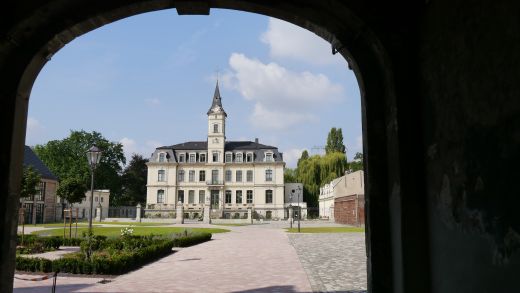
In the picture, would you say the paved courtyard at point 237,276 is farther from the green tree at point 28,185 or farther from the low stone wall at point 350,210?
the low stone wall at point 350,210

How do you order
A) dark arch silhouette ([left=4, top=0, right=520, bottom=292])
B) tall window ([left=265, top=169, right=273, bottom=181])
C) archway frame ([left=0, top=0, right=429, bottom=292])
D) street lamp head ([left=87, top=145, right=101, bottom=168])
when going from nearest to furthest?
1. dark arch silhouette ([left=4, top=0, right=520, bottom=292])
2. archway frame ([left=0, top=0, right=429, bottom=292])
3. street lamp head ([left=87, top=145, right=101, bottom=168])
4. tall window ([left=265, top=169, right=273, bottom=181])

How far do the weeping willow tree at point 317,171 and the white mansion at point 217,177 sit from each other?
13.3 ft

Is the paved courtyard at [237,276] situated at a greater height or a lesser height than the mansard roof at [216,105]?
lesser

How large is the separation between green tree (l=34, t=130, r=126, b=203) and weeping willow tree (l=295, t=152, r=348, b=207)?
28.7m

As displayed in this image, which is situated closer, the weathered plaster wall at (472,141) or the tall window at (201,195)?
the weathered plaster wall at (472,141)

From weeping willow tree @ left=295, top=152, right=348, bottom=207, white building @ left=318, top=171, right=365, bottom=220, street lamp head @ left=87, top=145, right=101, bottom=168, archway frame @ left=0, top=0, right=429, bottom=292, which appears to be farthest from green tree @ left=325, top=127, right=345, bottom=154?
archway frame @ left=0, top=0, right=429, bottom=292

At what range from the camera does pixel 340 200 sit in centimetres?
4141

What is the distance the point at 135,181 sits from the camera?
68625 mm

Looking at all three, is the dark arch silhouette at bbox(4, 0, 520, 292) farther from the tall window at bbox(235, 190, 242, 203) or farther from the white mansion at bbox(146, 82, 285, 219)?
the tall window at bbox(235, 190, 242, 203)

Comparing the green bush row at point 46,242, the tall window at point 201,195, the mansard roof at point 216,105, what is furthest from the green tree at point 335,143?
the green bush row at point 46,242

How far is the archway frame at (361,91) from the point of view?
12.0 ft

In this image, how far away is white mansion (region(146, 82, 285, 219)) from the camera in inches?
2564

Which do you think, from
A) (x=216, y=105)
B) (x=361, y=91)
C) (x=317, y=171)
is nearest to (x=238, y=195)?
(x=317, y=171)

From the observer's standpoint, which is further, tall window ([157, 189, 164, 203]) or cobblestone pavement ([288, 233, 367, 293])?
tall window ([157, 189, 164, 203])
